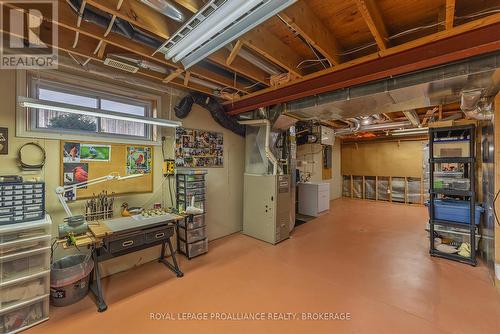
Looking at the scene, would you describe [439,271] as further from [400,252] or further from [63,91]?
[63,91]

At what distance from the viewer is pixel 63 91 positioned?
7.78 feet

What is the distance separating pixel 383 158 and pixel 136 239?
7969 mm

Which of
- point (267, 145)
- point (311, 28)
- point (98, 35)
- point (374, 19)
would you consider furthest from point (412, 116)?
point (98, 35)

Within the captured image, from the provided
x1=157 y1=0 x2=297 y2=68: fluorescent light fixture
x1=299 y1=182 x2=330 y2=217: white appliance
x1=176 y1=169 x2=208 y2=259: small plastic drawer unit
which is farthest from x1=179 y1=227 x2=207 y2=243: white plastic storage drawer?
x1=299 y1=182 x2=330 y2=217: white appliance

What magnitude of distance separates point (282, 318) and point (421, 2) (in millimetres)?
2833

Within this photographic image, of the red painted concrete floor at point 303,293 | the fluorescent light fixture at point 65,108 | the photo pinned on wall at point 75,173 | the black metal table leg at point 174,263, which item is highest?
the fluorescent light fixture at point 65,108

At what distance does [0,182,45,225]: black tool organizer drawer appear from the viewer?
1719 mm

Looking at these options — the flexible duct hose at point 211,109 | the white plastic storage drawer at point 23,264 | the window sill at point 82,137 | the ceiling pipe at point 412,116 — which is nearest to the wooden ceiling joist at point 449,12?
the ceiling pipe at point 412,116

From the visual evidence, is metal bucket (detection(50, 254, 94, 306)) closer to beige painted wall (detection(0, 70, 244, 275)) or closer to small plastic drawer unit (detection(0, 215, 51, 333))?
small plastic drawer unit (detection(0, 215, 51, 333))

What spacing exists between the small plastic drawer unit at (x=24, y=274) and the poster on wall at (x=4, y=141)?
730 millimetres

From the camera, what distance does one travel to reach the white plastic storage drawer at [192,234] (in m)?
3.06

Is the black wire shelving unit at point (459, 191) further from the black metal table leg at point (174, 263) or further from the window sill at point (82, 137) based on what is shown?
the window sill at point (82, 137)

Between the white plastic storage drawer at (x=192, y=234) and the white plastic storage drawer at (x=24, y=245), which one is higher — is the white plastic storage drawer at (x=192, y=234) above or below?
below

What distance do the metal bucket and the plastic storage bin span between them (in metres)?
4.58
